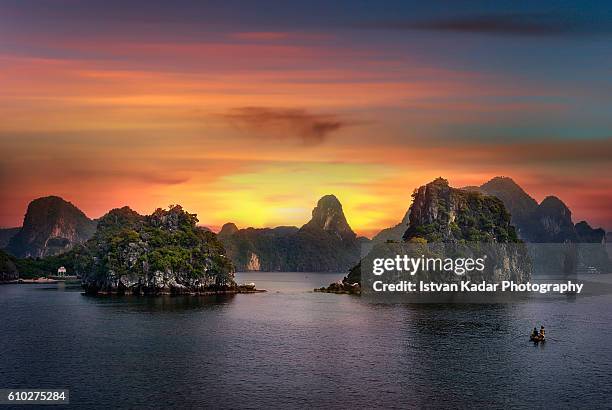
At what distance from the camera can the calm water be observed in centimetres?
7056

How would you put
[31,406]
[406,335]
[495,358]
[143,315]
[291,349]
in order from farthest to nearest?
[143,315], [406,335], [291,349], [495,358], [31,406]

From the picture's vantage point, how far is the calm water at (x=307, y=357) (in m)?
70.6

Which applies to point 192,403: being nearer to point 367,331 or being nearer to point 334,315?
point 367,331

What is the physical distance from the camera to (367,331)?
120 metres

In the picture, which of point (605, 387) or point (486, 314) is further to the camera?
point (486, 314)

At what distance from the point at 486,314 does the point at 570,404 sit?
8495cm

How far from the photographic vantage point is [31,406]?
2569 inches

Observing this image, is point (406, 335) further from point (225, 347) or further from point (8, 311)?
point (8, 311)

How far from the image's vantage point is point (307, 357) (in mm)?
92625

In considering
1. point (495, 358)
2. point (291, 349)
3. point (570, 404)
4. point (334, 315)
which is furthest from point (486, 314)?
point (570, 404)

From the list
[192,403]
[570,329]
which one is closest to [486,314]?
[570,329]

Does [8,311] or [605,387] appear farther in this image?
[8,311]

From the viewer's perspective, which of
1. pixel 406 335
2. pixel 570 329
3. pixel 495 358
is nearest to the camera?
pixel 495 358

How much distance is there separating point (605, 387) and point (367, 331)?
168 ft
